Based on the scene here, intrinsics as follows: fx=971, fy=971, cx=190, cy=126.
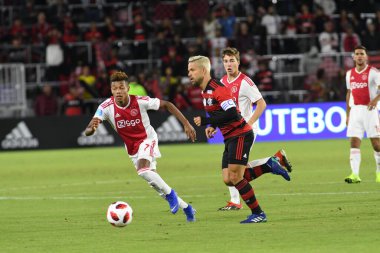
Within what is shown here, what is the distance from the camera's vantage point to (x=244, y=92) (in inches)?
492

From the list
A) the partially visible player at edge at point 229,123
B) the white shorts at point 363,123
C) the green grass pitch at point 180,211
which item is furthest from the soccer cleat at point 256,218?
the white shorts at point 363,123

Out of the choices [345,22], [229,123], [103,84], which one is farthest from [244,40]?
[229,123]

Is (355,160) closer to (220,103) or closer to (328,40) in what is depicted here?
(220,103)

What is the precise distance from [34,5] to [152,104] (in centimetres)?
2089

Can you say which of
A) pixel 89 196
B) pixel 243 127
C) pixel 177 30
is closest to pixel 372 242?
pixel 243 127

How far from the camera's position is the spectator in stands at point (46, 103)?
2767cm

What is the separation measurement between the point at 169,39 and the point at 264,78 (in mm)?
3315

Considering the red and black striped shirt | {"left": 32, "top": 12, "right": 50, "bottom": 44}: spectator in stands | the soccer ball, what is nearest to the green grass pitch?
the soccer ball

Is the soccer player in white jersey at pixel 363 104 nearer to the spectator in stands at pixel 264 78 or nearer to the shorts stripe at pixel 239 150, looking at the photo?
the shorts stripe at pixel 239 150

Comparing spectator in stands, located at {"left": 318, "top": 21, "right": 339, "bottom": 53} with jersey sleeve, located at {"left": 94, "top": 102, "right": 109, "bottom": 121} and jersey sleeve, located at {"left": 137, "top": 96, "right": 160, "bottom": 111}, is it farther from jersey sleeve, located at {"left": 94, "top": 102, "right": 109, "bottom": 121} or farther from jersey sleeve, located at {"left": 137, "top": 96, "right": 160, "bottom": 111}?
jersey sleeve, located at {"left": 94, "top": 102, "right": 109, "bottom": 121}

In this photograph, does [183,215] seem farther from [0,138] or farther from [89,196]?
[0,138]

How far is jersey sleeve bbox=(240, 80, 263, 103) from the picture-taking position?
1243 centimetres

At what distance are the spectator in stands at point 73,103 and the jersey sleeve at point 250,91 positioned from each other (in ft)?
52.0

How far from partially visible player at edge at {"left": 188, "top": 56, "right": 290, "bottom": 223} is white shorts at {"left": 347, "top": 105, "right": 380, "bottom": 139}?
17.0 ft
